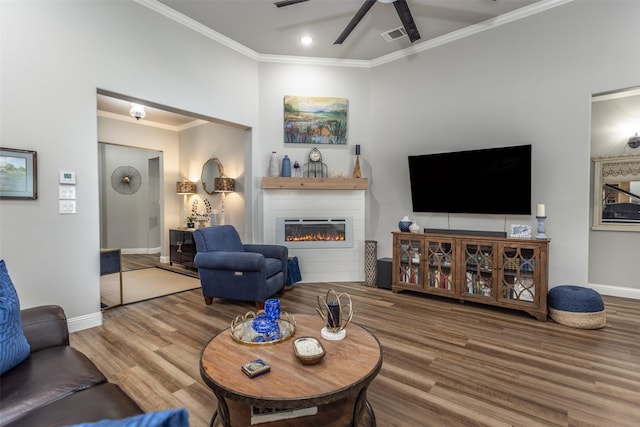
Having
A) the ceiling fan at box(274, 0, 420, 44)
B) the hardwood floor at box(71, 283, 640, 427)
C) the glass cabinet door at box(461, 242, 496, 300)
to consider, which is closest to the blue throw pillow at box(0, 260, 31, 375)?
the hardwood floor at box(71, 283, 640, 427)

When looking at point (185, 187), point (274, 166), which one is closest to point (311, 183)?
point (274, 166)

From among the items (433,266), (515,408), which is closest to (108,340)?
(515,408)

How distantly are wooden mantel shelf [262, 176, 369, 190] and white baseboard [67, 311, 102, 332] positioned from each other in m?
2.43

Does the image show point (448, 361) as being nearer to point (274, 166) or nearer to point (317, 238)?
point (317, 238)

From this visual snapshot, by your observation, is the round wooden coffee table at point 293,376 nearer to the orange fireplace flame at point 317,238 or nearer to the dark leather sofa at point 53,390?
the dark leather sofa at point 53,390

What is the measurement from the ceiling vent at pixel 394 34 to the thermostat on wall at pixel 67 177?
3.78 meters

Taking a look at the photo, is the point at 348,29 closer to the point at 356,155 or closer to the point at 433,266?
the point at 356,155

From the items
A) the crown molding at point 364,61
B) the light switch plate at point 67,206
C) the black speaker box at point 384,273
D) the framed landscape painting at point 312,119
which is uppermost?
the crown molding at point 364,61

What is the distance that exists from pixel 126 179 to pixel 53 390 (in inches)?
284

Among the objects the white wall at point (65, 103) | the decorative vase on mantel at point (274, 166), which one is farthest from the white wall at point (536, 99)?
the white wall at point (65, 103)

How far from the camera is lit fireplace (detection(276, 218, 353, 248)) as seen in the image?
4.64 meters

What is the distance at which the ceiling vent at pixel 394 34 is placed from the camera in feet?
12.8

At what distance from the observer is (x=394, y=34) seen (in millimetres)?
3984

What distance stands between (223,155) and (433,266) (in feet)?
13.6
